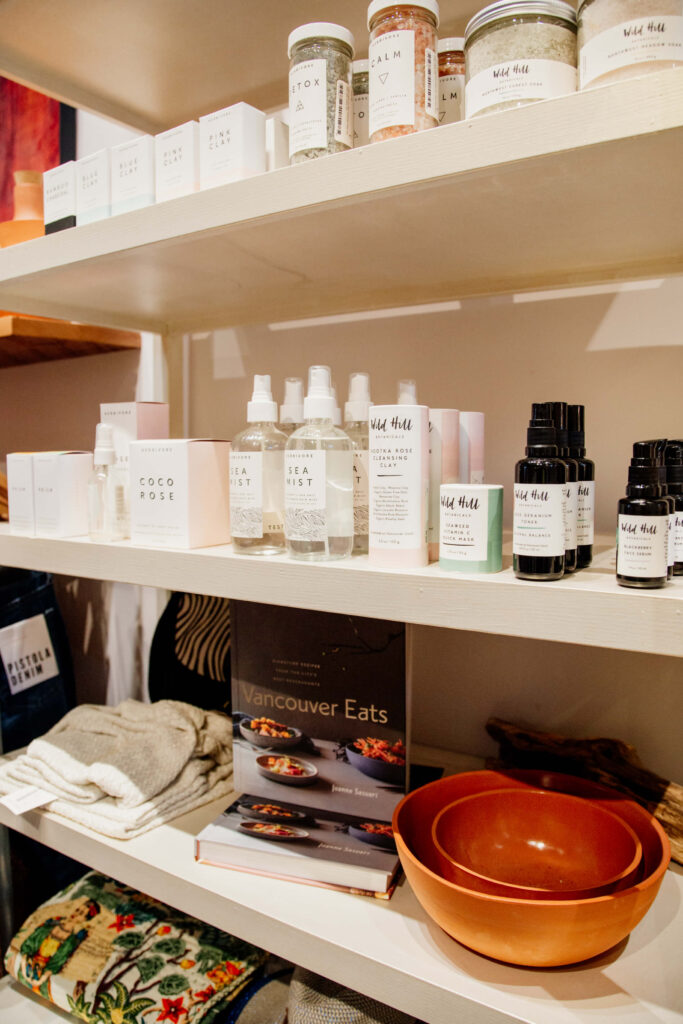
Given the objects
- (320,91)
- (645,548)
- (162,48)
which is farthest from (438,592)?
(162,48)

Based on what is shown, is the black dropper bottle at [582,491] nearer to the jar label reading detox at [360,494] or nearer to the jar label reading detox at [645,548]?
the jar label reading detox at [645,548]

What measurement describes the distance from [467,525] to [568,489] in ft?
0.31

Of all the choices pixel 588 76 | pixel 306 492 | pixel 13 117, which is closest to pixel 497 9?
pixel 588 76

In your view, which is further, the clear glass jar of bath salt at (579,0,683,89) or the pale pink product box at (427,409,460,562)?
the pale pink product box at (427,409,460,562)

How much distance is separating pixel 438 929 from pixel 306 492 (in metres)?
0.46

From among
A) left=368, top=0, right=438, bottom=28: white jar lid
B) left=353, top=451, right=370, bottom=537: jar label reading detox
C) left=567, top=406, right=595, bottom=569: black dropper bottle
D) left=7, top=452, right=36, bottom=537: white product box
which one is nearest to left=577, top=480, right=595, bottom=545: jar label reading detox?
left=567, top=406, right=595, bottom=569: black dropper bottle

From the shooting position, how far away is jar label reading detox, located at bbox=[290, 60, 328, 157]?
0.66 meters

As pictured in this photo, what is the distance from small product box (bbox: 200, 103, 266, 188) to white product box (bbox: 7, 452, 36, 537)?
460mm

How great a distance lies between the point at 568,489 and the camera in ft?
1.96

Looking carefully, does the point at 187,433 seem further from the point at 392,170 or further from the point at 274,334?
the point at 392,170

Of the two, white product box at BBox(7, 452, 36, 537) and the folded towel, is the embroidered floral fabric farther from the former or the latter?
white product box at BBox(7, 452, 36, 537)

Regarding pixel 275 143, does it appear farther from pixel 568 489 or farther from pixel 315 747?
pixel 315 747

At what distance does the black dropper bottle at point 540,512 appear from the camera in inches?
21.7

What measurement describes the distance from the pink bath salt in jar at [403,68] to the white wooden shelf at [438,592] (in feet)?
1.33
